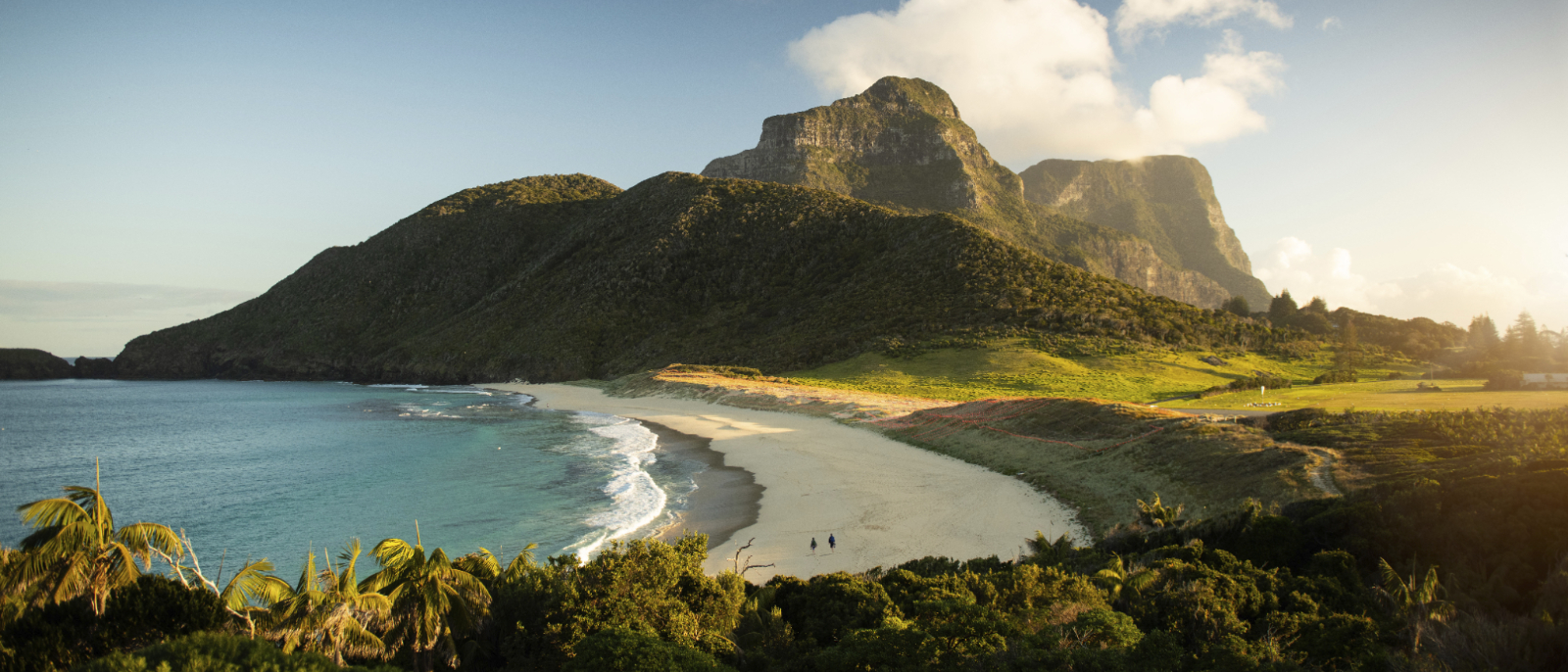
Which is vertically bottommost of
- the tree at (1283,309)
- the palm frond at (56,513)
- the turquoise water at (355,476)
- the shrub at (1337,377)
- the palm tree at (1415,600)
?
the turquoise water at (355,476)

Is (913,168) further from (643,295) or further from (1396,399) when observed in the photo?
(1396,399)

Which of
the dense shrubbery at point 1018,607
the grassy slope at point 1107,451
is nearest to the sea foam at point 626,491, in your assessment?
the dense shrubbery at point 1018,607

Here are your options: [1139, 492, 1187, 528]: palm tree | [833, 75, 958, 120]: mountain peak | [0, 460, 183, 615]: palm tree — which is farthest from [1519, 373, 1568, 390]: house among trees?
[833, 75, 958, 120]: mountain peak

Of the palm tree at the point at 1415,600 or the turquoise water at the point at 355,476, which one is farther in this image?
the turquoise water at the point at 355,476

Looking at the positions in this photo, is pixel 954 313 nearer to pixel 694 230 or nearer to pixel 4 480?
pixel 694 230

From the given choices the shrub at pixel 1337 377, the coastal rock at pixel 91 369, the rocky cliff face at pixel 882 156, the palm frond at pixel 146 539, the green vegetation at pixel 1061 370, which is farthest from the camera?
the rocky cliff face at pixel 882 156

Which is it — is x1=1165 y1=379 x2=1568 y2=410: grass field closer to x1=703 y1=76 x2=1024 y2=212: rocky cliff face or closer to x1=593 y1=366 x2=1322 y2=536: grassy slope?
x1=593 y1=366 x2=1322 y2=536: grassy slope

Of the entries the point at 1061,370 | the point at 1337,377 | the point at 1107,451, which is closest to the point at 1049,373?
the point at 1061,370

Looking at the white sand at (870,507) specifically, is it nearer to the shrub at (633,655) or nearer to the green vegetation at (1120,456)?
the green vegetation at (1120,456)
